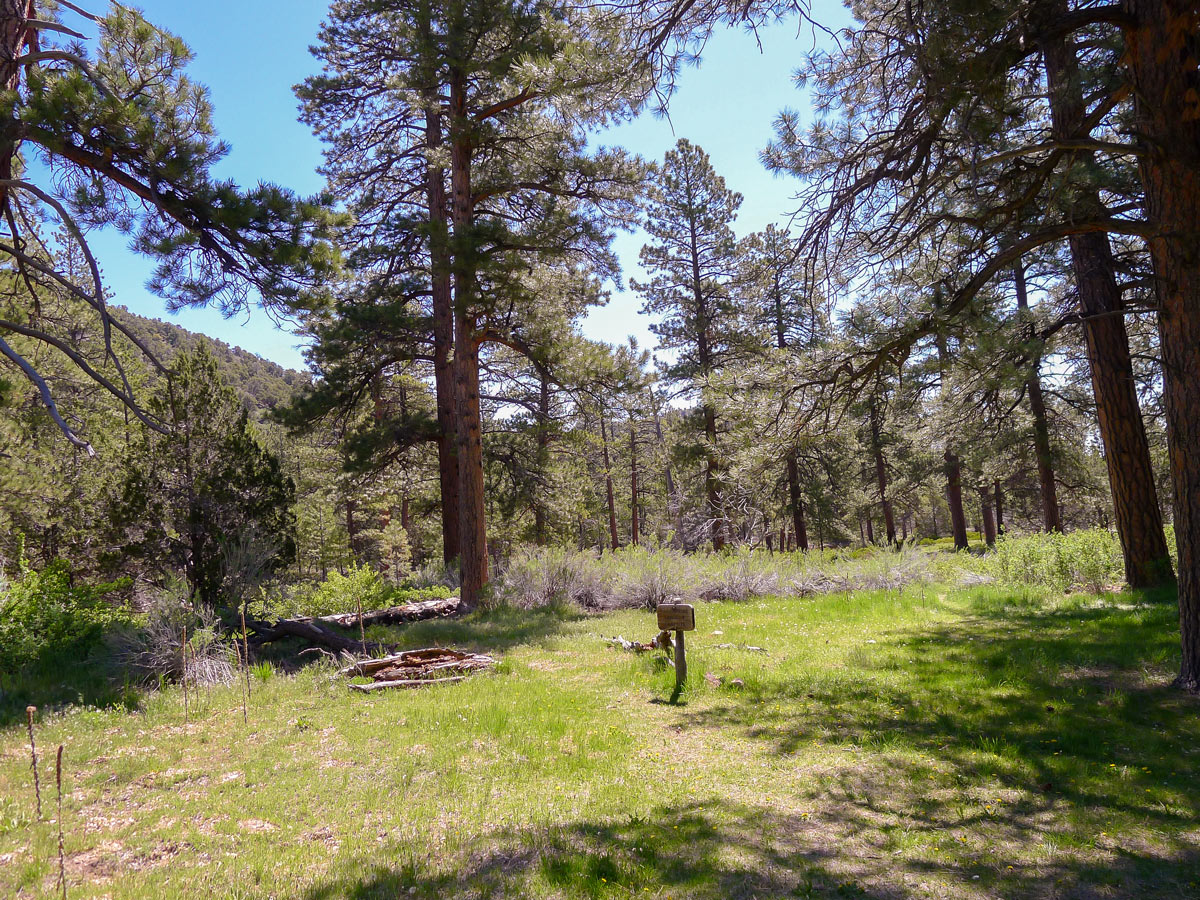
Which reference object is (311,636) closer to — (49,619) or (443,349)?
(49,619)

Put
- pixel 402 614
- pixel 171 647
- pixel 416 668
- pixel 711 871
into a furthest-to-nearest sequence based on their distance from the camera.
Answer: pixel 402 614 → pixel 416 668 → pixel 171 647 → pixel 711 871

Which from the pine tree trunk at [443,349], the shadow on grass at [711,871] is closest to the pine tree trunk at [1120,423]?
the shadow on grass at [711,871]

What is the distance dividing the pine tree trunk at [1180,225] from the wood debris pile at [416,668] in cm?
665

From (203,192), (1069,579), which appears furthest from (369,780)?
(1069,579)

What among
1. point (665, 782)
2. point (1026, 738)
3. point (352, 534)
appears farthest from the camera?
point (352, 534)

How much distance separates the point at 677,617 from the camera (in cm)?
626

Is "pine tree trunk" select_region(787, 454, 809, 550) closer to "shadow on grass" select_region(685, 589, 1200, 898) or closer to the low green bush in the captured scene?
the low green bush

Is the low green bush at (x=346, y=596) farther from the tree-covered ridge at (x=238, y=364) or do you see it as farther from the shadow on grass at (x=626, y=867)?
the tree-covered ridge at (x=238, y=364)

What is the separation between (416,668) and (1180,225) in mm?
8254

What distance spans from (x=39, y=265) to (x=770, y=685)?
751 centimetres

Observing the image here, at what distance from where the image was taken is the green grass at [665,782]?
3084mm

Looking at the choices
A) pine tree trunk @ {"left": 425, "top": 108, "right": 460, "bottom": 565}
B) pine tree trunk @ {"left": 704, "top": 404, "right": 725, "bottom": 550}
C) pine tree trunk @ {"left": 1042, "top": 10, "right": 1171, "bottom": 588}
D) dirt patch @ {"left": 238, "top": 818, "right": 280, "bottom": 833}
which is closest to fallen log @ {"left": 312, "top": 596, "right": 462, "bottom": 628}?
pine tree trunk @ {"left": 425, "top": 108, "right": 460, "bottom": 565}

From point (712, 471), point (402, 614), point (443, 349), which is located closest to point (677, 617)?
point (402, 614)

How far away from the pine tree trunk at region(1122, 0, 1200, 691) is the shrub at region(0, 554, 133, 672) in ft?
36.1
